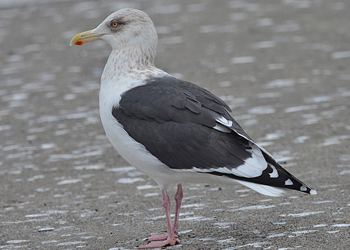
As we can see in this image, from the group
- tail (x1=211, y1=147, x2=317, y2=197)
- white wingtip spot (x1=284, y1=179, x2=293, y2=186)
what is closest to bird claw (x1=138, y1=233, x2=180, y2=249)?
tail (x1=211, y1=147, x2=317, y2=197)

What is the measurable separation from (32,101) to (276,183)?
5.96 m

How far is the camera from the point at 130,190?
888cm

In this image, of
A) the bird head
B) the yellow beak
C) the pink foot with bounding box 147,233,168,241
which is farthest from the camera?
the yellow beak

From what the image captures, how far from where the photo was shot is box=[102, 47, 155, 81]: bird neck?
7734mm

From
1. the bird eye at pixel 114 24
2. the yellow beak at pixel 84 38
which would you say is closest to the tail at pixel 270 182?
the bird eye at pixel 114 24

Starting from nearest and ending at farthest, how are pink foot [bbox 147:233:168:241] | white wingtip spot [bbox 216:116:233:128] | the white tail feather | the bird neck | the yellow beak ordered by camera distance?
the white tail feather
white wingtip spot [bbox 216:116:233:128]
pink foot [bbox 147:233:168:241]
the bird neck
the yellow beak

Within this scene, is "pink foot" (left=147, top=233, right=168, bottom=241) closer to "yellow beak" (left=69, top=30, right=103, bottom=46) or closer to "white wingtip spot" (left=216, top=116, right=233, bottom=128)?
"white wingtip spot" (left=216, top=116, right=233, bottom=128)

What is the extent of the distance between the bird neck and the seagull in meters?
0.05

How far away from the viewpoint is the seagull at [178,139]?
7020mm

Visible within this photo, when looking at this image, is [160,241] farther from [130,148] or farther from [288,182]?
[288,182]

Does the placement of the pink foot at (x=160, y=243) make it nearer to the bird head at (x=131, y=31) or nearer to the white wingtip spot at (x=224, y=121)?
the white wingtip spot at (x=224, y=121)

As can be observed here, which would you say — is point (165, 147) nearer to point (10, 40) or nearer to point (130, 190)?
point (130, 190)

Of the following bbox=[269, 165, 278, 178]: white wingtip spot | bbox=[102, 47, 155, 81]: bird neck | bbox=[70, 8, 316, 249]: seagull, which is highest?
bbox=[102, 47, 155, 81]: bird neck

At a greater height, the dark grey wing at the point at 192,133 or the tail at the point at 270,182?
the dark grey wing at the point at 192,133
